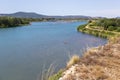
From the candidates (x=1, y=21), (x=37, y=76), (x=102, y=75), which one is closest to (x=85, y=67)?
(x=102, y=75)

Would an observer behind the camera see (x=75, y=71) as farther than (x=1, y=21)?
No

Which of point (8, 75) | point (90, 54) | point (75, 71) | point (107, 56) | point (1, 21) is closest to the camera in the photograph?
point (75, 71)

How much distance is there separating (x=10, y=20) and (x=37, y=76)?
60.3 metres

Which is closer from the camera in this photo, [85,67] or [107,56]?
[85,67]

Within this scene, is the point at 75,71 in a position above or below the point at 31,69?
above

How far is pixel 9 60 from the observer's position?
17266 millimetres

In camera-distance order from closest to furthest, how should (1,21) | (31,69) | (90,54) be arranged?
(90,54)
(31,69)
(1,21)

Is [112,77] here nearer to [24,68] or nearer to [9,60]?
[24,68]

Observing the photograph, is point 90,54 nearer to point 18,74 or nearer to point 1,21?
point 18,74

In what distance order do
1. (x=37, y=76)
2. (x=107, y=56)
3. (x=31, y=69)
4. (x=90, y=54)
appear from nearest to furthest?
(x=107, y=56) < (x=90, y=54) < (x=37, y=76) < (x=31, y=69)

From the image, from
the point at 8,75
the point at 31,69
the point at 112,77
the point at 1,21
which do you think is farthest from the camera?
the point at 1,21

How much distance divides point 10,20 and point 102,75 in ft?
220

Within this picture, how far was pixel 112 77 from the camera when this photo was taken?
5348mm

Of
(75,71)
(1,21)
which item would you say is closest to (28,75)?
(75,71)
